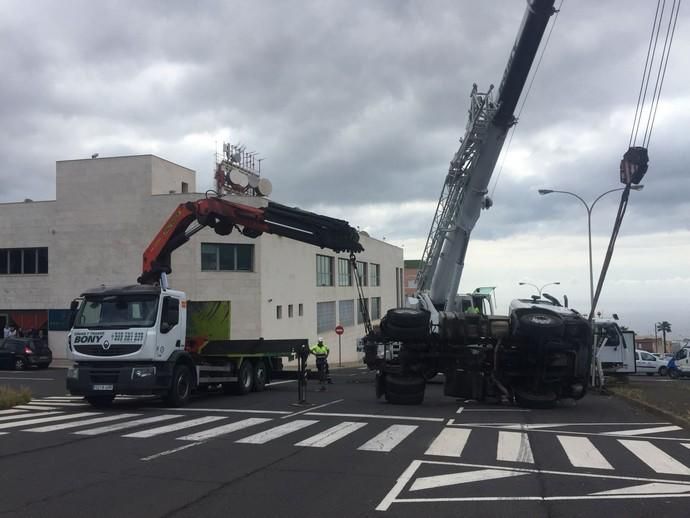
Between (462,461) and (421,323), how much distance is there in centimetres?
789

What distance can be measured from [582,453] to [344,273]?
45168 mm

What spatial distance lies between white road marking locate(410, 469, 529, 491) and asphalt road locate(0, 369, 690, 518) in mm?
26

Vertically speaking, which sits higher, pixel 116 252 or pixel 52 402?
pixel 116 252

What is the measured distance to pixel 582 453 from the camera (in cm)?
1045

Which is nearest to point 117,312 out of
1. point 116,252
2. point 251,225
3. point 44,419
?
point 44,419

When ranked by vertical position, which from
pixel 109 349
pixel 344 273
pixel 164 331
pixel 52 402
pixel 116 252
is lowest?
pixel 52 402

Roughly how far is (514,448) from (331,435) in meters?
3.18

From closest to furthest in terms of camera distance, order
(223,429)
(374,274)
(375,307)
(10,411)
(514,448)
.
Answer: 1. (514,448)
2. (223,429)
3. (10,411)
4. (374,274)
5. (375,307)

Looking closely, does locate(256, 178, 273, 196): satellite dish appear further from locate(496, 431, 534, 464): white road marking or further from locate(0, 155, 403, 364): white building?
locate(496, 431, 534, 464): white road marking

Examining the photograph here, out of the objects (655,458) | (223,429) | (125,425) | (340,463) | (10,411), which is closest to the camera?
(340,463)

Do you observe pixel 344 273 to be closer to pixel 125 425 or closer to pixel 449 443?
pixel 125 425

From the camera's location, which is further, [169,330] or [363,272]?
[363,272]

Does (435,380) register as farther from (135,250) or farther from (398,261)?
(398,261)

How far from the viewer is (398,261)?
75688mm
